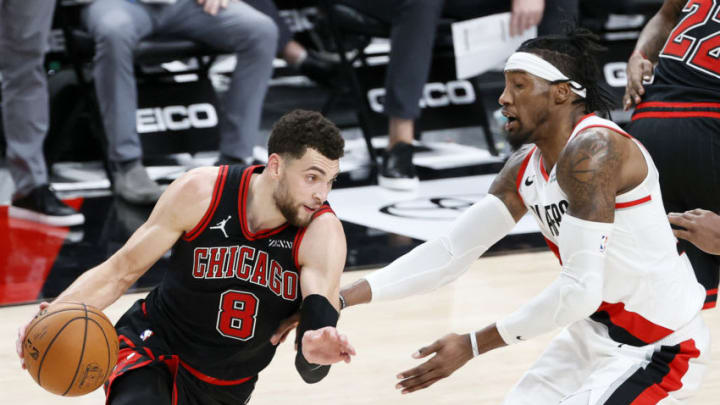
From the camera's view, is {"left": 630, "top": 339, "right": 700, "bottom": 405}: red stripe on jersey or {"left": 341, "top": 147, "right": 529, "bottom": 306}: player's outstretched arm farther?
{"left": 341, "top": 147, "right": 529, "bottom": 306}: player's outstretched arm

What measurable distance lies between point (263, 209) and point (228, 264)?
0.20 m

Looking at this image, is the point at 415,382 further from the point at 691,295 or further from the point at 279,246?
the point at 691,295

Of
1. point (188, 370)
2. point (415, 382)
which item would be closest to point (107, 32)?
point (188, 370)

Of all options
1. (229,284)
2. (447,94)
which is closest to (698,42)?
(229,284)

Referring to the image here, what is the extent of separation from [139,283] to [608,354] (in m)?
2.88

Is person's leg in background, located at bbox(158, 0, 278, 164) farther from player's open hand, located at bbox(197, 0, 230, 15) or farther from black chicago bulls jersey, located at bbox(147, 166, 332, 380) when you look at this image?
black chicago bulls jersey, located at bbox(147, 166, 332, 380)

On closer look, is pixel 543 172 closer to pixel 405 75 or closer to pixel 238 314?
pixel 238 314

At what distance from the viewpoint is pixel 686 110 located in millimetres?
3461

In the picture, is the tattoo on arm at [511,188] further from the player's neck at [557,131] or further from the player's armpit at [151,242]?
the player's armpit at [151,242]

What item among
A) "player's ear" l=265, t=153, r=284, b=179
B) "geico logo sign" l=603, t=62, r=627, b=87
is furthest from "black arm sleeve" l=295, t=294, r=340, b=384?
"geico logo sign" l=603, t=62, r=627, b=87

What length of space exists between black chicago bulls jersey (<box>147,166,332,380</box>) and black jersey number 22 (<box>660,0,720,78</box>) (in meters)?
1.36

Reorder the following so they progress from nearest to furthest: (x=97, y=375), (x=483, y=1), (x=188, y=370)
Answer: (x=97, y=375)
(x=188, y=370)
(x=483, y=1)

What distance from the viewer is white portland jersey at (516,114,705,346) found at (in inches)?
110

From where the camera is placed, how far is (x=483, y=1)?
7.04 meters
